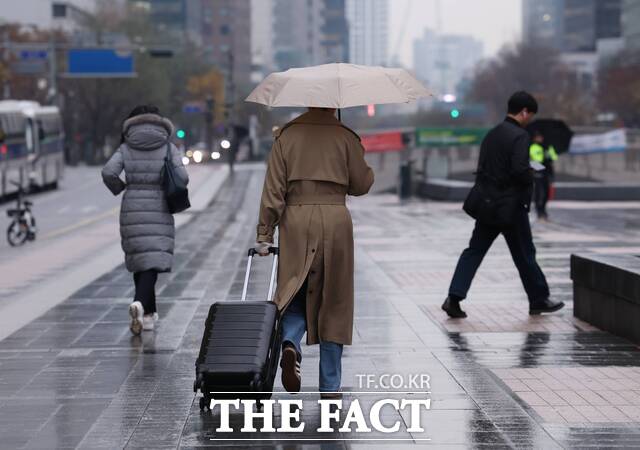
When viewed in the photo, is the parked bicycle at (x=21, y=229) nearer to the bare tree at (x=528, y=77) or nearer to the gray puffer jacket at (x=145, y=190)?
the gray puffer jacket at (x=145, y=190)

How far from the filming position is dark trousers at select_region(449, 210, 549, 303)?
11.2 meters

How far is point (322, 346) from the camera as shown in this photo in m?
7.53

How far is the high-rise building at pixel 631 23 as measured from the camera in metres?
138

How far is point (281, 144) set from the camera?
7434 millimetres

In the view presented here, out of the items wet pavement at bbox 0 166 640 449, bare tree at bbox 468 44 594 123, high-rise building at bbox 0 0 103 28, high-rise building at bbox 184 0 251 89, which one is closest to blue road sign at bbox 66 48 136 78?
high-rise building at bbox 0 0 103 28

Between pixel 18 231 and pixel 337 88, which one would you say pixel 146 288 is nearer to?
pixel 337 88

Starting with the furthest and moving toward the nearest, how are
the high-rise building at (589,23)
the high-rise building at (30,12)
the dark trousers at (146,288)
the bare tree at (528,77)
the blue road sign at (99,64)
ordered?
1. the high-rise building at (589,23)
2. the bare tree at (528,77)
3. the high-rise building at (30,12)
4. the blue road sign at (99,64)
5. the dark trousers at (146,288)

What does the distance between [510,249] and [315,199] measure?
4.18 m

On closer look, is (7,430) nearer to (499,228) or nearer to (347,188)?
(347,188)

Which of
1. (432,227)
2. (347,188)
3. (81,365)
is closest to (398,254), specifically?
(432,227)

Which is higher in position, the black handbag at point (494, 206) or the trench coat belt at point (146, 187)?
the trench coat belt at point (146, 187)

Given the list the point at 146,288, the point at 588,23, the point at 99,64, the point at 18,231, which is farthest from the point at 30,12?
the point at 146,288

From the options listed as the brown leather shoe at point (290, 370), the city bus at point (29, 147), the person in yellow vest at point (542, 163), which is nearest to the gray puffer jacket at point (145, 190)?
the brown leather shoe at point (290, 370)

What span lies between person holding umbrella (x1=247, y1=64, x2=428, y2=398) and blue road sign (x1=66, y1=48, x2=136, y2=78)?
2405 inches
